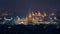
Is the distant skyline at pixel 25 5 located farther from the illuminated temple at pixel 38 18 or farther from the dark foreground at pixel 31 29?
the dark foreground at pixel 31 29

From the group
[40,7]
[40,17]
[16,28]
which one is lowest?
[16,28]

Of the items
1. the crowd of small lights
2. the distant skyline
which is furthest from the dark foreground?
the distant skyline

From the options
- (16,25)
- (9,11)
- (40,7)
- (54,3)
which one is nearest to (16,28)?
(16,25)

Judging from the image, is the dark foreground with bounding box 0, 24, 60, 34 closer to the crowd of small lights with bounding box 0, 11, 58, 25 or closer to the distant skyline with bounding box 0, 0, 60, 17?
the crowd of small lights with bounding box 0, 11, 58, 25

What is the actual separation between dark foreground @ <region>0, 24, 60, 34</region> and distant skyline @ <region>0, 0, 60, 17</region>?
7.6 inches

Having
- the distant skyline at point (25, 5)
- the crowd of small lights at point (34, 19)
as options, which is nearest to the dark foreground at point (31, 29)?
the crowd of small lights at point (34, 19)

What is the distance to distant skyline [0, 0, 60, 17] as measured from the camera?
2.29 m

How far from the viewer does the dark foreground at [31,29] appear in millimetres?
2217

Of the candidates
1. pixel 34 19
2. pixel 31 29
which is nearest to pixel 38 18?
pixel 34 19

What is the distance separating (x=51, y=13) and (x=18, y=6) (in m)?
0.48

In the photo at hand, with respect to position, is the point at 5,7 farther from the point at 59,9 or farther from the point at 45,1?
the point at 59,9

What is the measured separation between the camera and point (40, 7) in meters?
2.30

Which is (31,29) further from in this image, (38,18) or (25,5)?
(25,5)

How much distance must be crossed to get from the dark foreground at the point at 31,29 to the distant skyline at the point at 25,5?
194mm
